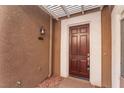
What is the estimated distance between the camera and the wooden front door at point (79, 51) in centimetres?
248

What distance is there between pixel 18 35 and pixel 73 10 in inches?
46.9

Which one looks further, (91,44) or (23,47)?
(91,44)

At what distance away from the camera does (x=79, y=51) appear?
8.60 ft

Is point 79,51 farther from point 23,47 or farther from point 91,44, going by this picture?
point 23,47

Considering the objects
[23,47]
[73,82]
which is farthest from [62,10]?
Answer: [73,82]

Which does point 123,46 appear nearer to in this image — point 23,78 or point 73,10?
point 73,10

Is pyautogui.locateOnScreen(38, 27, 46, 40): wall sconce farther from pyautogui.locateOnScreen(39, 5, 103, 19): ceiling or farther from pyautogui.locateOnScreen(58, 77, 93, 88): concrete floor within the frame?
pyautogui.locateOnScreen(58, 77, 93, 88): concrete floor

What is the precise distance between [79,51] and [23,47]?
4.09ft

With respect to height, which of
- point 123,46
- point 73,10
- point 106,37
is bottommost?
point 123,46

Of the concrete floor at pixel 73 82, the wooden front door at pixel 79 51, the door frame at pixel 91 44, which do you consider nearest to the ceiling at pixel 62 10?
the door frame at pixel 91 44

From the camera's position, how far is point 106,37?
2.19 metres

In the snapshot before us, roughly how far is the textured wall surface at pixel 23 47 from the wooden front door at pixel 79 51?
567mm

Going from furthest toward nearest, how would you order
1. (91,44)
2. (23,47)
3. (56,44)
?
1. (56,44)
2. (91,44)
3. (23,47)
